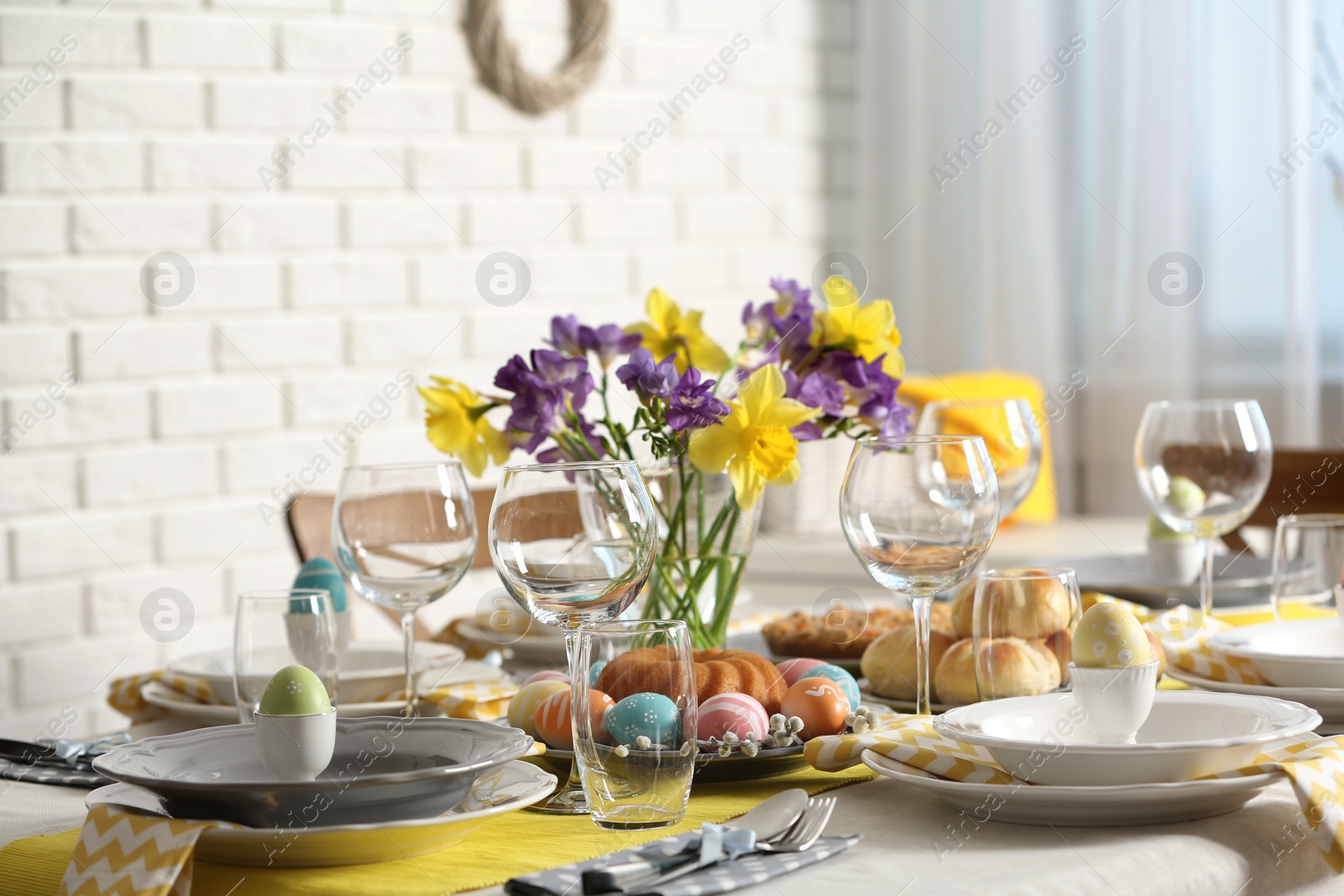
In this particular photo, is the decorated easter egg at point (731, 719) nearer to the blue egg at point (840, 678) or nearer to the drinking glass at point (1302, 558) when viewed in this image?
the blue egg at point (840, 678)

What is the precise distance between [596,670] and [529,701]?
0.17 m

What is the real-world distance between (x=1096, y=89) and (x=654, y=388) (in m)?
2.18

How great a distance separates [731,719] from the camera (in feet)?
2.61

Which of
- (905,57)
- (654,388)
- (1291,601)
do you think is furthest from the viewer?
(905,57)

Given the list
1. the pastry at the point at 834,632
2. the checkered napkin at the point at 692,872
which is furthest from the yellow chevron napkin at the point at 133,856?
the pastry at the point at 834,632

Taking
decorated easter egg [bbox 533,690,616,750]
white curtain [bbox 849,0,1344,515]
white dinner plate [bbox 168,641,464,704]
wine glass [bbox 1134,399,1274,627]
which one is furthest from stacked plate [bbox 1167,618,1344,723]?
white curtain [bbox 849,0,1344,515]

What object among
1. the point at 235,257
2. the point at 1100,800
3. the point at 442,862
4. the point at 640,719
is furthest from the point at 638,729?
the point at 235,257

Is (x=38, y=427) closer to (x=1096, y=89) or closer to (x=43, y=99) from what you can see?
(x=43, y=99)

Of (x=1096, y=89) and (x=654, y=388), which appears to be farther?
(x=1096, y=89)

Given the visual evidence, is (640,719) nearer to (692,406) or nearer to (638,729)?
(638,729)

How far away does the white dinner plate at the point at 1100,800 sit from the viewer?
2.20ft

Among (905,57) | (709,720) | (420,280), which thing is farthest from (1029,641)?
(905,57)

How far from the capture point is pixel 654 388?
93cm

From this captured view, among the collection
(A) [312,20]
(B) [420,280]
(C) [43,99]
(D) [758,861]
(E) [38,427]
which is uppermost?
(A) [312,20]
